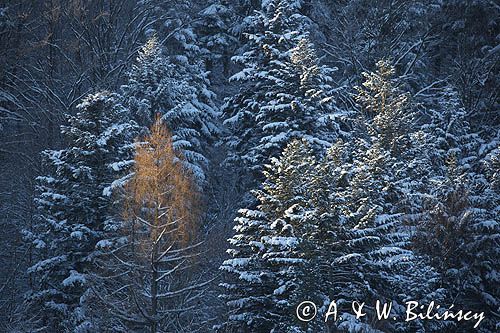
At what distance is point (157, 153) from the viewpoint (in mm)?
15969

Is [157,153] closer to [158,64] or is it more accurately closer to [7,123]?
[158,64]

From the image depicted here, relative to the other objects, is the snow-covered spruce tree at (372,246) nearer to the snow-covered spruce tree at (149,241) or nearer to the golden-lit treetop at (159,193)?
the snow-covered spruce tree at (149,241)

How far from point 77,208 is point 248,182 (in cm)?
674

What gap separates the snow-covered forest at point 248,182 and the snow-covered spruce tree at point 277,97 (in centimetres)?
8

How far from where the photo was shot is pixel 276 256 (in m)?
16.1

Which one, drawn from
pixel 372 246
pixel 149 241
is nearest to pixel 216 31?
pixel 149 241

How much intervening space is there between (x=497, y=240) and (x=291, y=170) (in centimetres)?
658

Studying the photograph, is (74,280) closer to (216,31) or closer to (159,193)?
(159,193)

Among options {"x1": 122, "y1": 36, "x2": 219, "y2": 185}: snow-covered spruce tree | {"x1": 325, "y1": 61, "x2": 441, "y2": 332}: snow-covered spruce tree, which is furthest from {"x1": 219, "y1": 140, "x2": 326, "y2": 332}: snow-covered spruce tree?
{"x1": 122, "y1": 36, "x2": 219, "y2": 185}: snow-covered spruce tree

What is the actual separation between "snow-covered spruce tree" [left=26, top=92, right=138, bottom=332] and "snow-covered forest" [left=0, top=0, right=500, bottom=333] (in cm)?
6

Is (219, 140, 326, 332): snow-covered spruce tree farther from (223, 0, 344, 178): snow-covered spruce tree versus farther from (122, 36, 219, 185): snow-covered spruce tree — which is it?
(122, 36, 219, 185): snow-covered spruce tree

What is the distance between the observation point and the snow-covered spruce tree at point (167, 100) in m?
22.0

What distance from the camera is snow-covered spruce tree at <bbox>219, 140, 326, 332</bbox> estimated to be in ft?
51.2

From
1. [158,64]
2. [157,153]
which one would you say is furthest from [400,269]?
[158,64]
